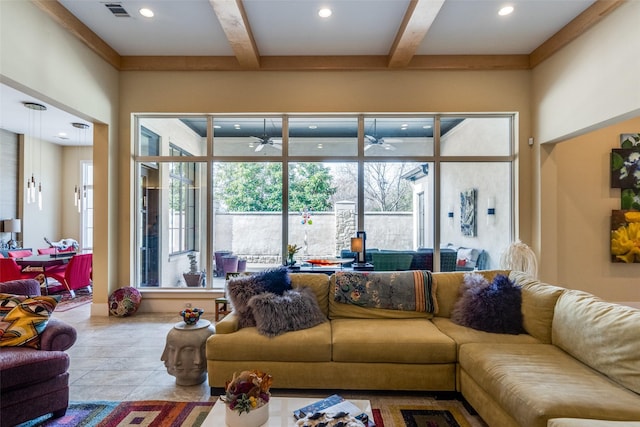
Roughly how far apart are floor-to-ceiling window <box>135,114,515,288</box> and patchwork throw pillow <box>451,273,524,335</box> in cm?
216

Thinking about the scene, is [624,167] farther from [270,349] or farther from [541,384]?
[270,349]

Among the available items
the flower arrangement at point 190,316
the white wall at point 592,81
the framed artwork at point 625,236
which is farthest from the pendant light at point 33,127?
the framed artwork at point 625,236

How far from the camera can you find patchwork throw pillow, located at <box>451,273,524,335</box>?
2654 mm

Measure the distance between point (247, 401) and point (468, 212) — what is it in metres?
4.59

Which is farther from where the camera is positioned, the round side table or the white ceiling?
the white ceiling

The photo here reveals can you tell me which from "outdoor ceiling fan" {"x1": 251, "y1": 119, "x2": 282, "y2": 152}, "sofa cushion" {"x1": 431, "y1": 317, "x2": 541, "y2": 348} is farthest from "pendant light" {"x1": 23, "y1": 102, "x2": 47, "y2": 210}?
"sofa cushion" {"x1": 431, "y1": 317, "x2": 541, "y2": 348}

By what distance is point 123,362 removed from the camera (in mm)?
3197

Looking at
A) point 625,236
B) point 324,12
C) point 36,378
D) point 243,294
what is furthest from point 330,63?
point 625,236

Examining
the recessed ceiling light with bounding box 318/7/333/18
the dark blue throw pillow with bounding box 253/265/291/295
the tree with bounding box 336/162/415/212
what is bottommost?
the dark blue throw pillow with bounding box 253/265/291/295

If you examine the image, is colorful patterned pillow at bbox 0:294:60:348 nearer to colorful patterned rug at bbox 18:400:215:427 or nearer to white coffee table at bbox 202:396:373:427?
colorful patterned rug at bbox 18:400:215:427

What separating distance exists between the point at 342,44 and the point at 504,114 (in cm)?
265

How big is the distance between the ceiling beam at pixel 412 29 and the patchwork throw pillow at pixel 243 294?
3236mm

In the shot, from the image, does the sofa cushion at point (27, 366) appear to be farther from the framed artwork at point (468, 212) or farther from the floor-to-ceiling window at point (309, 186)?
the framed artwork at point (468, 212)

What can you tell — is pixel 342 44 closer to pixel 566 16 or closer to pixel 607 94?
pixel 566 16
